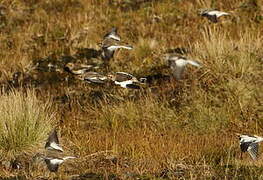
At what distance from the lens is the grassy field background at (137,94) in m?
6.54

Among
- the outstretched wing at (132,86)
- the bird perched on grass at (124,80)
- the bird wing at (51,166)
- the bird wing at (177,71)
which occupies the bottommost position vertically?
the bird wing at (51,166)

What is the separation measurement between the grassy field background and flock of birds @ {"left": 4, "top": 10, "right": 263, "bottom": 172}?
164 millimetres

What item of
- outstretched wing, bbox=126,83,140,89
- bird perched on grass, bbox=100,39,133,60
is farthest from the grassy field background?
bird perched on grass, bbox=100,39,133,60

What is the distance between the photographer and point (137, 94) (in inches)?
367

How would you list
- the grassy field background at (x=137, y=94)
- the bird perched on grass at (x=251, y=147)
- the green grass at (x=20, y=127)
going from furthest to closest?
the green grass at (x=20, y=127) < the grassy field background at (x=137, y=94) < the bird perched on grass at (x=251, y=147)

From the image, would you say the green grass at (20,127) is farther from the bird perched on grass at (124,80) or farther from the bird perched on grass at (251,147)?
the bird perched on grass at (251,147)

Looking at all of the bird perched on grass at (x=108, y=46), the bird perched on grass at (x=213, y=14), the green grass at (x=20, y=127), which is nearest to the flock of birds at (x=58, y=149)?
the green grass at (x=20, y=127)

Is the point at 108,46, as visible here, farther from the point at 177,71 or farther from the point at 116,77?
the point at 177,71

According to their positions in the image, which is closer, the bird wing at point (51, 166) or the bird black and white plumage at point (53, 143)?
the bird wing at point (51, 166)

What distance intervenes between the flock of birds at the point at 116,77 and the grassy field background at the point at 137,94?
164 millimetres

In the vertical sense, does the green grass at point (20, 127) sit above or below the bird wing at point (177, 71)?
below

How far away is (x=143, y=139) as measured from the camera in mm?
7211

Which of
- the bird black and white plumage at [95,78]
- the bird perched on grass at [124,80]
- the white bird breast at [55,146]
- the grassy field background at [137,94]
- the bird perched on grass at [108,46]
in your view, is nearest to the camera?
the white bird breast at [55,146]

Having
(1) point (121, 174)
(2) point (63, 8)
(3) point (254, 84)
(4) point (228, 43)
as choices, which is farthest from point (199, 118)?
(2) point (63, 8)
